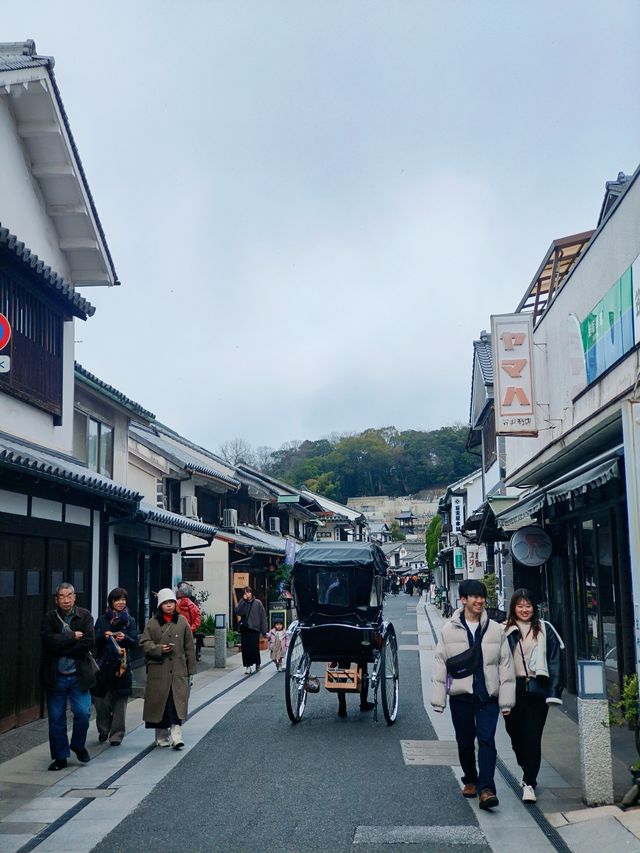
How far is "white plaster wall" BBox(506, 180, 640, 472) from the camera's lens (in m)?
9.71

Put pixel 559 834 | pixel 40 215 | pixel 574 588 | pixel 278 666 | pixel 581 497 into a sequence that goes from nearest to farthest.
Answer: pixel 559 834 < pixel 581 497 < pixel 574 588 < pixel 40 215 < pixel 278 666

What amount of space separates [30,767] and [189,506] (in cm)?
1782

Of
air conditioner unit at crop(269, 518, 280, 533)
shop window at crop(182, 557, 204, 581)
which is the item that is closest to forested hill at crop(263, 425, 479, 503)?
air conditioner unit at crop(269, 518, 280, 533)

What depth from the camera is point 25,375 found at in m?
12.5

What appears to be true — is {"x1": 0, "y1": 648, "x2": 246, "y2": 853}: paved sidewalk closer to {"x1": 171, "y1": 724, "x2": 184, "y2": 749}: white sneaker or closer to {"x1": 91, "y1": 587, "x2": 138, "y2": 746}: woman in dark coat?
{"x1": 91, "y1": 587, "x2": 138, "y2": 746}: woman in dark coat

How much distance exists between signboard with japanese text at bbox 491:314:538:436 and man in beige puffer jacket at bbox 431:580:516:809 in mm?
6732

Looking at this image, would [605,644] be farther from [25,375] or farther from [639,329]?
[25,375]

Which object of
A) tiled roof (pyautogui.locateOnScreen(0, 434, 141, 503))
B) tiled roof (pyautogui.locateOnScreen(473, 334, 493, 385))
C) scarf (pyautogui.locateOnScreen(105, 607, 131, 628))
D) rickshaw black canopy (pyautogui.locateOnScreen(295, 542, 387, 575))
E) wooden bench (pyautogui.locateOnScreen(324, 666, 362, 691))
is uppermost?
tiled roof (pyautogui.locateOnScreen(473, 334, 493, 385))

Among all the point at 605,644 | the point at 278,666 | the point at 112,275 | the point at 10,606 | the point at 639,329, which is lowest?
the point at 278,666

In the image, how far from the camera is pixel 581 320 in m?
12.0

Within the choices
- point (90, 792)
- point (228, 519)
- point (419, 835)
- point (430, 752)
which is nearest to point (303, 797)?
point (419, 835)

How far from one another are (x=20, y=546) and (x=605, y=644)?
7758 mm

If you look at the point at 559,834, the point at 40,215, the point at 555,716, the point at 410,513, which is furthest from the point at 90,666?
the point at 410,513

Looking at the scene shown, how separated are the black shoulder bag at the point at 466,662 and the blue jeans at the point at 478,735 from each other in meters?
0.23
